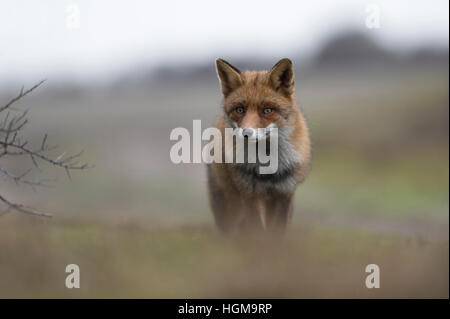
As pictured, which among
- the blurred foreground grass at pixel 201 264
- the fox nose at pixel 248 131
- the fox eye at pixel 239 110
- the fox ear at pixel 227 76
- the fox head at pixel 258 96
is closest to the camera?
the blurred foreground grass at pixel 201 264

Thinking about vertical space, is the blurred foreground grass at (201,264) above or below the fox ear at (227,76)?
below

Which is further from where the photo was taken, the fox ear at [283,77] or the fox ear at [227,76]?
the fox ear at [227,76]

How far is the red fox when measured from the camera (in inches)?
290

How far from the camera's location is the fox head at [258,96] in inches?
285

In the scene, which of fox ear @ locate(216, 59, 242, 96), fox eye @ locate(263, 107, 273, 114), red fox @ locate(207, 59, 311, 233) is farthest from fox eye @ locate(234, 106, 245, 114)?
fox ear @ locate(216, 59, 242, 96)

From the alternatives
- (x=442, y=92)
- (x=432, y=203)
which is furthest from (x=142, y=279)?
(x=442, y=92)

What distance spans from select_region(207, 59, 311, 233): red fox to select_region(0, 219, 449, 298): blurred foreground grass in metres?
0.44

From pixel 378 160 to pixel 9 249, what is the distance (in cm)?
1521

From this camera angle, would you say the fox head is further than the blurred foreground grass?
Yes

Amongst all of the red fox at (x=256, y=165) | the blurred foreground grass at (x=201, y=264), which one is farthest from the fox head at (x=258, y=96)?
the blurred foreground grass at (x=201, y=264)

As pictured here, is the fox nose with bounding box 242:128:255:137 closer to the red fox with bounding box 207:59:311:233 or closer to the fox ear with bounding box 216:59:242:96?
the red fox with bounding box 207:59:311:233

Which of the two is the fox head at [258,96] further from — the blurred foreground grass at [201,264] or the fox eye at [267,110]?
the blurred foreground grass at [201,264]

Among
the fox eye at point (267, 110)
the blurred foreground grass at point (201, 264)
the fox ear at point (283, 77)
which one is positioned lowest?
the blurred foreground grass at point (201, 264)

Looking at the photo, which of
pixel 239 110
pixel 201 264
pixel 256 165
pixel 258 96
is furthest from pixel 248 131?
pixel 201 264
